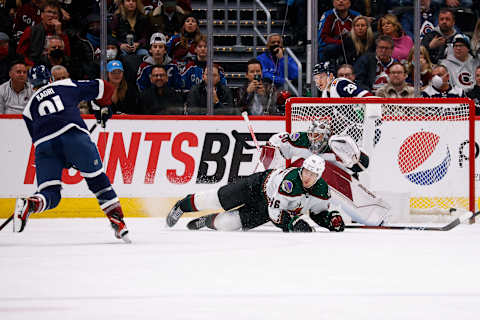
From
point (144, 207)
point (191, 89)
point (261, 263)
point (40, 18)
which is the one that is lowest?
point (144, 207)

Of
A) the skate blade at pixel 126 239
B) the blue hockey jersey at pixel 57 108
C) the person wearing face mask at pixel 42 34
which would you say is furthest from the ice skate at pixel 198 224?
the person wearing face mask at pixel 42 34

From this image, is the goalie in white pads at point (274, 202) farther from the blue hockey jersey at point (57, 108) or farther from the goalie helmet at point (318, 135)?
the blue hockey jersey at point (57, 108)

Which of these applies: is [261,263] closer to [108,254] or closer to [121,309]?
[108,254]

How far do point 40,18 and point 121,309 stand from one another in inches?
217

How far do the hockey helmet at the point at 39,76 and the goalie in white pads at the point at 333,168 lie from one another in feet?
7.14

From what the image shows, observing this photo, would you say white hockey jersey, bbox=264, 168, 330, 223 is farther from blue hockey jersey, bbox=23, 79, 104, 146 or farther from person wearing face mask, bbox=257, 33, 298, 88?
person wearing face mask, bbox=257, 33, 298, 88

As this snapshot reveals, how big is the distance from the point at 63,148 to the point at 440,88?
402 centimetres

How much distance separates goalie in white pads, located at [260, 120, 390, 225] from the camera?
6648 mm

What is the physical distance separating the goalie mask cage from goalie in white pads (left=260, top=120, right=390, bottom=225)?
0.41m

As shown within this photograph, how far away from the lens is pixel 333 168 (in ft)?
22.0

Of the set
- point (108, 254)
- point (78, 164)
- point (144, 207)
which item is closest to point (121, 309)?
point (108, 254)

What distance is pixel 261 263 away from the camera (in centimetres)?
438

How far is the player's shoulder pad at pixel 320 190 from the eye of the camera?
6.09 metres

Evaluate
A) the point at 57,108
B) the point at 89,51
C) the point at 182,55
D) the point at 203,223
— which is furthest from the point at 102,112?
the point at 182,55
